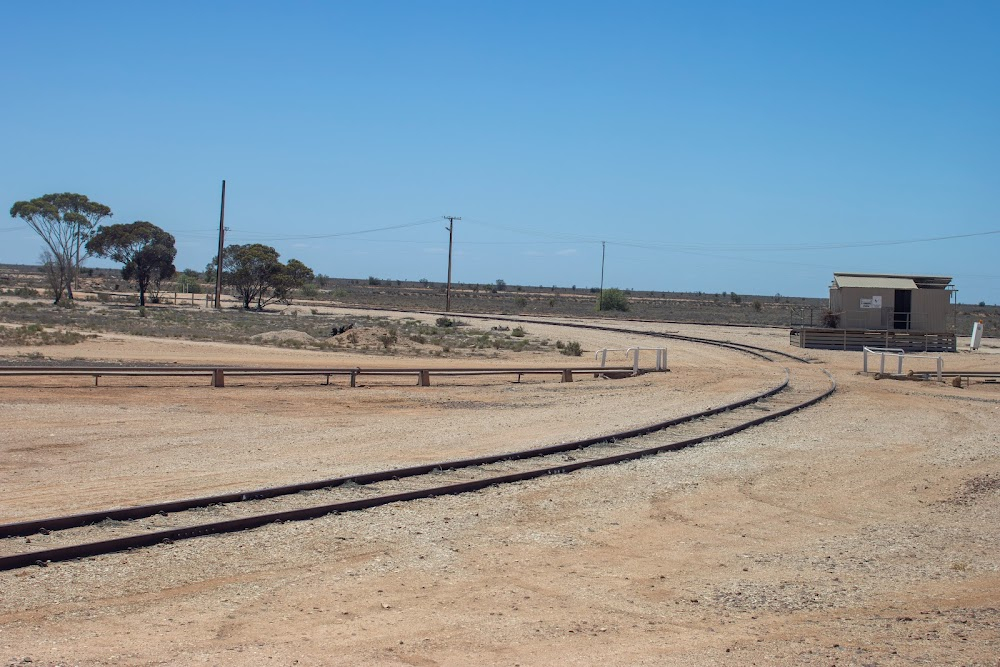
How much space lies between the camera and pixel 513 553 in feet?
30.7

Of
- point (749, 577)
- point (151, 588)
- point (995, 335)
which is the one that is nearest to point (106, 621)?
point (151, 588)

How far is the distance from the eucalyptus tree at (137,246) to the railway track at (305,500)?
222ft

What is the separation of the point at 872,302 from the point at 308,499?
43.1 meters

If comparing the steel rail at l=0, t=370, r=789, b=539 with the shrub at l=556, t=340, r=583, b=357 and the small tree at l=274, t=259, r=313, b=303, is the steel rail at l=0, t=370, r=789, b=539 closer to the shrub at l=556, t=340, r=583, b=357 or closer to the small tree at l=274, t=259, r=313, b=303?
the shrub at l=556, t=340, r=583, b=357

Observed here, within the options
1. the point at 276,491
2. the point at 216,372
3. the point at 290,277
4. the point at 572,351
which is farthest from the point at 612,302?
the point at 276,491

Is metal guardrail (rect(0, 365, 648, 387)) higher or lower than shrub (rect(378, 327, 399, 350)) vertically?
lower

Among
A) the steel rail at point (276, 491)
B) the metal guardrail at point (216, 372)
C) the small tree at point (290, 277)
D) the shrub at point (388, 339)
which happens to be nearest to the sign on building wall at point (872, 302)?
the shrub at point (388, 339)

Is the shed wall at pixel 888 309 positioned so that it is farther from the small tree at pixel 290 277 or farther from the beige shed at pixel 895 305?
the small tree at pixel 290 277

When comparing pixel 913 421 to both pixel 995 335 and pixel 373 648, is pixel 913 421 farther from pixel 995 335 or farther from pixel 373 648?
pixel 995 335

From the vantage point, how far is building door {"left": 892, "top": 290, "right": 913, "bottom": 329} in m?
48.5

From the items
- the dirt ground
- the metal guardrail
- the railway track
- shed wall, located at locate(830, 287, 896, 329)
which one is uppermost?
shed wall, located at locate(830, 287, 896, 329)

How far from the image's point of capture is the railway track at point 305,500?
8609 millimetres

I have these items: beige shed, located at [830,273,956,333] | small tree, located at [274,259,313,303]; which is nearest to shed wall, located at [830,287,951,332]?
beige shed, located at [830,273,956,333]

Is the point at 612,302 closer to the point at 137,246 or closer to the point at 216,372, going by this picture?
the point at 137,246
